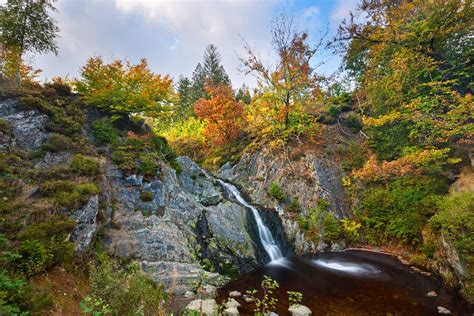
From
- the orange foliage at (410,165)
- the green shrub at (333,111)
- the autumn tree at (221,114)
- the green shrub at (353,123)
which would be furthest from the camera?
the green shrub at (333,111)

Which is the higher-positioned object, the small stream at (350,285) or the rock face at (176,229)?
the rock face at (176,229)

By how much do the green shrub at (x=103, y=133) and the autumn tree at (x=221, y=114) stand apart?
7.44 m

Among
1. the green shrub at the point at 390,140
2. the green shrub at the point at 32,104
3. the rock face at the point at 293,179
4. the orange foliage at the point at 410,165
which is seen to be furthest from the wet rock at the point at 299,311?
the green shrub at the point at 32,104

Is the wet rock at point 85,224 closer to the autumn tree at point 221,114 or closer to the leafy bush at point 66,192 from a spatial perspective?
the leafy bush at point 66,192

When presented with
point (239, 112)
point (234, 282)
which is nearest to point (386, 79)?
point (239, 112)

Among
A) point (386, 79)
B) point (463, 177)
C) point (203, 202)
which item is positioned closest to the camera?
point (463, 177)

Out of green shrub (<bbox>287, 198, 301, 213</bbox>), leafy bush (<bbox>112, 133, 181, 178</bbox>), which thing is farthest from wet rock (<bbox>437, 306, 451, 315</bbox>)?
leafy bush (<bbox>112, 133, 181, 178</bbox>)

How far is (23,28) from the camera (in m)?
12.4

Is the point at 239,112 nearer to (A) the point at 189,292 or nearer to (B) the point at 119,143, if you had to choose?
(B) the point at 119,143

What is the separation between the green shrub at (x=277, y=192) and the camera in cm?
1288

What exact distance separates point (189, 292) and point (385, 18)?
16.9 m

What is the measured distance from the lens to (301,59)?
15.2 meters

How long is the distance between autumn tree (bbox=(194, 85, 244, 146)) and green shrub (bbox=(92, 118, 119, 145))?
7.44m

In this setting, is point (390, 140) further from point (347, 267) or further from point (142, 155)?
point (142, 155)
